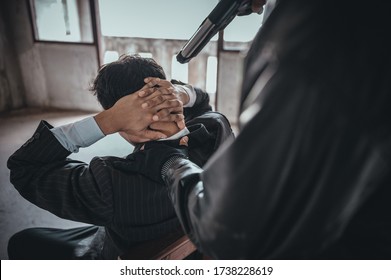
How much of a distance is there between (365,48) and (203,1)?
284 cm

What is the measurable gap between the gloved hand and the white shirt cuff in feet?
0.29

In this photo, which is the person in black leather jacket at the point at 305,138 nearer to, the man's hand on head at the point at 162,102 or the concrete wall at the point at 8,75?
the man's hand on head at the point at 162,102

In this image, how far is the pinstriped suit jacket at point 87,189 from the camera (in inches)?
27.5

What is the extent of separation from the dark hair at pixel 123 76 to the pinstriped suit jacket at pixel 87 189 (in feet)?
0.69

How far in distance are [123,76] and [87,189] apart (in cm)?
35

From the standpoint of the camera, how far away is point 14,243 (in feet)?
3.18

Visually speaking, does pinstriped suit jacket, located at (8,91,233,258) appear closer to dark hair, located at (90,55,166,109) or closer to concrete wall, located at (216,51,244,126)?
dark hair, located at (90,55,166,109)

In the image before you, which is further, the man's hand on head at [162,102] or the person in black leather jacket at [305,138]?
the man's hand on head at [162,102]

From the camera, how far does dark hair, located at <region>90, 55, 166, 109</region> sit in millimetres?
852

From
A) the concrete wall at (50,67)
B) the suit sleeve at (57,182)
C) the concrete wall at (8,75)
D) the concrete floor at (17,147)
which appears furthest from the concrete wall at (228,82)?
the concrete wall at (8,75)

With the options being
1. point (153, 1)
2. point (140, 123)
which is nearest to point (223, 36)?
point (153, 1)

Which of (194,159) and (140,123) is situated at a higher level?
(140,123)

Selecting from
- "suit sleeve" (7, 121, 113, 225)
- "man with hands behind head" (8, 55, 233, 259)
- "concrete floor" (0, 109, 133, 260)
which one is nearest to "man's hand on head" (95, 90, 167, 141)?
"man with hands behind head" (8, 55, 233, 259)
